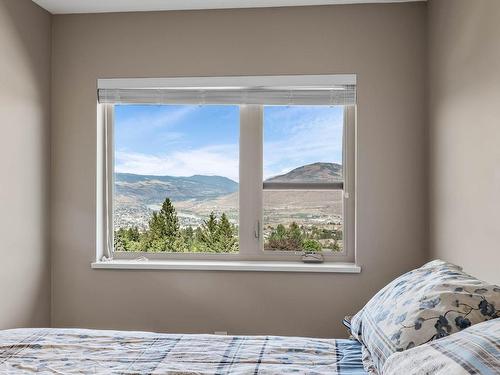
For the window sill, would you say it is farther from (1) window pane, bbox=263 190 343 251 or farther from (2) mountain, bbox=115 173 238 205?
(2) mountain, bbox=115 173 238 205

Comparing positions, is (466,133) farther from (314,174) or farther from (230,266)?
(230,266)

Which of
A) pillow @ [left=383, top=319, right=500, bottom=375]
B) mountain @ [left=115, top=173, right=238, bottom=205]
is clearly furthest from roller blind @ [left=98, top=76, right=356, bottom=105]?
pillow @ [left=383, top=319, right=500, bottom=375]

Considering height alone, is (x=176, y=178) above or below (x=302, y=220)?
above

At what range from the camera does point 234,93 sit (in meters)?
3.57

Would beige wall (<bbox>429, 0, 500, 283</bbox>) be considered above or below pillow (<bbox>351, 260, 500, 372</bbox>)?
above

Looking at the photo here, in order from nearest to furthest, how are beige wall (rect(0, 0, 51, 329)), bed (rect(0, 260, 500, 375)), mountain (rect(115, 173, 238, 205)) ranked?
bed (rect(0, 260, 500, 375)) → beige wall (rect(0, 0, 51, 329)) → mountain (rect(115, 173, 238, 205))

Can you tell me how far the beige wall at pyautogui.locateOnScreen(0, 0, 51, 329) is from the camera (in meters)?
3.12

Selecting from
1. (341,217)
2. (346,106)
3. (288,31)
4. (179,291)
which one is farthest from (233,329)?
(288,31)

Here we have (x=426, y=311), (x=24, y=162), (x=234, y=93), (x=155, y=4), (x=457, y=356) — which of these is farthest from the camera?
(x=234, y=93)

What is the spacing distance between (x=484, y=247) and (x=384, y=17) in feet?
5.54

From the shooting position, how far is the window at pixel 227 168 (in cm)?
358

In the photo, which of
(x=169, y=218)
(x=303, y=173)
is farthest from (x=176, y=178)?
(x=303, y=173)

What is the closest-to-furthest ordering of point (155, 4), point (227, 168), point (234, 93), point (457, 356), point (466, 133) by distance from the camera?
point (457, 356) → point (466, 133) → point (155, 4) → point (234, 93) → point (227, 168)

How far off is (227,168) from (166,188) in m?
0.46
